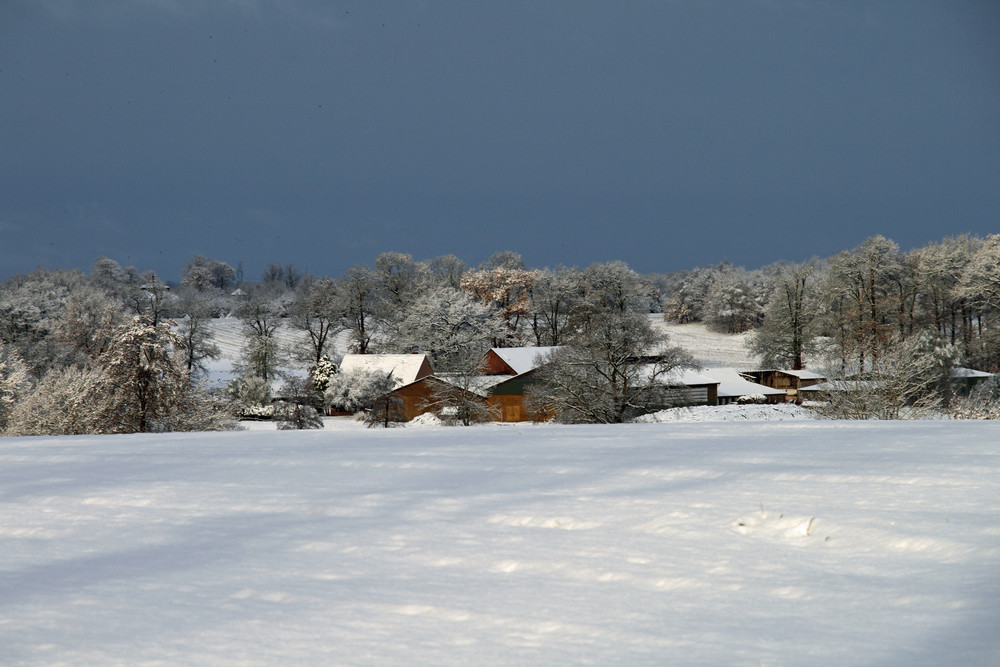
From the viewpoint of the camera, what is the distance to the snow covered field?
2756mm

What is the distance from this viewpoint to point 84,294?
55812 millimetres

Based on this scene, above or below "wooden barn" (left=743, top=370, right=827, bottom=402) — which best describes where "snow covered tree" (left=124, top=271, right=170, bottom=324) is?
above

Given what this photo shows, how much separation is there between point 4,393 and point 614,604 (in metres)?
30.0

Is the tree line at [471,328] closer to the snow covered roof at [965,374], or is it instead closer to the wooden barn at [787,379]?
the snow covered roof at [965,374]

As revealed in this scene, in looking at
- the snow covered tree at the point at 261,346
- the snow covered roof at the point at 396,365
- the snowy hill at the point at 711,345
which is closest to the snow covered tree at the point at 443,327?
the snow covered roof at the point at 396,365

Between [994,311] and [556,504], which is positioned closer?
[556,504]

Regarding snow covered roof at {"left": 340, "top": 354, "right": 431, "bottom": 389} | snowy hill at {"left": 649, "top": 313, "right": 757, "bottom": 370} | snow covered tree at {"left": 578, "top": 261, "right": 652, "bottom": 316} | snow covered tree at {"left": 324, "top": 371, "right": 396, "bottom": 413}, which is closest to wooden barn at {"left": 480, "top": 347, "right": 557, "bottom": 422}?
snow covered roof at {"left": 340, "top": 354, "right": 431, "bottom": 389}

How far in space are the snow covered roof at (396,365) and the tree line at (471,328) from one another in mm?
2070

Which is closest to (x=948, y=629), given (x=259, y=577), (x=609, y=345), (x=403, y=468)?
(x=259, y=577)

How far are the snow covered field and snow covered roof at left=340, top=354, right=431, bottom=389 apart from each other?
46622 mm

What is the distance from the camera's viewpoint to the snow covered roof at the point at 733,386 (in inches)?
1950

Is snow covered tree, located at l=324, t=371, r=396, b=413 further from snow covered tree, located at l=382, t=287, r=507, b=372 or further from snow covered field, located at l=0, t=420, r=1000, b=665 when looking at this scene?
snow covered field, located at l=0, t=420, r=1000, b=665

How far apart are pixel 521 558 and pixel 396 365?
50.5 meters

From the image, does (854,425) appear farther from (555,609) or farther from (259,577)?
(259,577)
